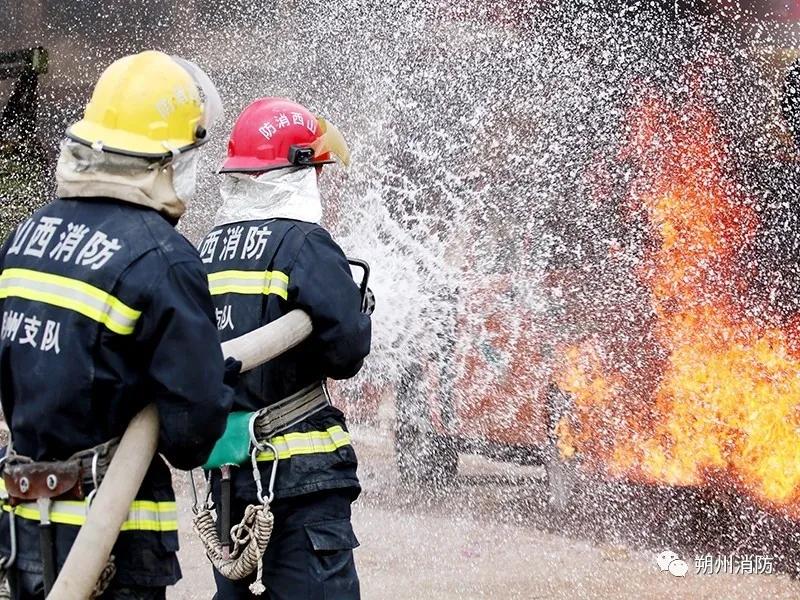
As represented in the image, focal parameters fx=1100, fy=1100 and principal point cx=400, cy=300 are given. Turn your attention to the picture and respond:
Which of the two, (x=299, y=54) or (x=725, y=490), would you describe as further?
(x=299, y=54)

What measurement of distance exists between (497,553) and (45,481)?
134 inches

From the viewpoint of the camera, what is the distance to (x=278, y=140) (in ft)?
11.0

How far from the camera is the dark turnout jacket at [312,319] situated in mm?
Result: 3037

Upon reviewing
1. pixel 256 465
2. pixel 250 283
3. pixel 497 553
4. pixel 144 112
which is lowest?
pixel 497 553

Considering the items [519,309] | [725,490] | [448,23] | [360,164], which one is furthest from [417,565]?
[448,23]

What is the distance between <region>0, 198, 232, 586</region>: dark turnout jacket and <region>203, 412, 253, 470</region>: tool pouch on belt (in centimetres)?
76

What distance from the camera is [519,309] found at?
22.1 ft

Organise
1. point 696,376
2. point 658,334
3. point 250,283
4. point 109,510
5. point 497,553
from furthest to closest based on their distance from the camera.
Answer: point 658,334, point 696,376, point 497,553, point 250,283, point 109,510

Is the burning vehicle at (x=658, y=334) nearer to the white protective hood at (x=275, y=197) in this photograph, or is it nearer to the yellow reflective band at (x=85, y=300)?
the white protective hood at (x=275, y=197)

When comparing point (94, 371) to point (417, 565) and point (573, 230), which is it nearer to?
point (417, 565)

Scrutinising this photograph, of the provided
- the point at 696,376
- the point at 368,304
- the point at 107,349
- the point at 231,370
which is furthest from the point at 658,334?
the point at 107,349

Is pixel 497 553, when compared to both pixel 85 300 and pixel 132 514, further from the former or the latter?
pixel 85 300

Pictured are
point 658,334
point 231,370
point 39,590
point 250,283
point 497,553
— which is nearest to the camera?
point 39,590

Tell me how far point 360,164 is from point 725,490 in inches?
156
